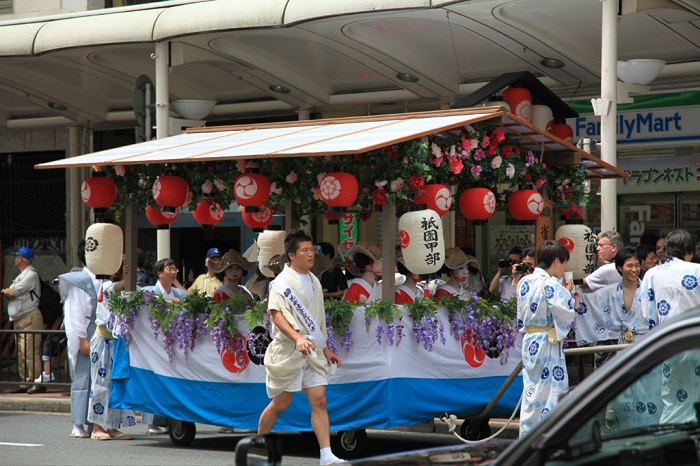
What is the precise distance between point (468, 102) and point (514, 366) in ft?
10.5

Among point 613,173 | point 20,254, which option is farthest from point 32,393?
point 613,173

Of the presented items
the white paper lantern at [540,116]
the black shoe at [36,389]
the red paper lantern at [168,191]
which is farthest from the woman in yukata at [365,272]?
the black shoe at [36,389]

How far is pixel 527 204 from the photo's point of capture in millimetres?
10906

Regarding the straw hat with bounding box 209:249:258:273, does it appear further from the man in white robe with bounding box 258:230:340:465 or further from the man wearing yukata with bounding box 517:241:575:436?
the man wearing yukata with bounding box 517:241:575:436

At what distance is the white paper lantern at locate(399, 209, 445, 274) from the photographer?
9719mm

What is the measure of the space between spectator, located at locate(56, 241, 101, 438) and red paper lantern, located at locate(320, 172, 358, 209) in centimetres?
310

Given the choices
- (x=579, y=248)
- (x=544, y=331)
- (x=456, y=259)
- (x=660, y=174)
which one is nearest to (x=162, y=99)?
(x=456, y=259)

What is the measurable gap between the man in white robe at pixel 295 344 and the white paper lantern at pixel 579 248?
345 centimetres

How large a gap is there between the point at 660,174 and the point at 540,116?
2.89m

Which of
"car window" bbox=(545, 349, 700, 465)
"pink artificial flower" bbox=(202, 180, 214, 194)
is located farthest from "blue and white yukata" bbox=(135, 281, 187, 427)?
"car window" bbox=(545, 349, 700, 465)

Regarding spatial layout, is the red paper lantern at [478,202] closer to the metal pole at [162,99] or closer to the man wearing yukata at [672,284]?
the man wearing yukata at [672,284]

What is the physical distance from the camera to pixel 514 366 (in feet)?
33.9

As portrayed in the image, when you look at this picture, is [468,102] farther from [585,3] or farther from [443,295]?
[443,295]

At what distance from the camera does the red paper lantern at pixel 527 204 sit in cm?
1090
